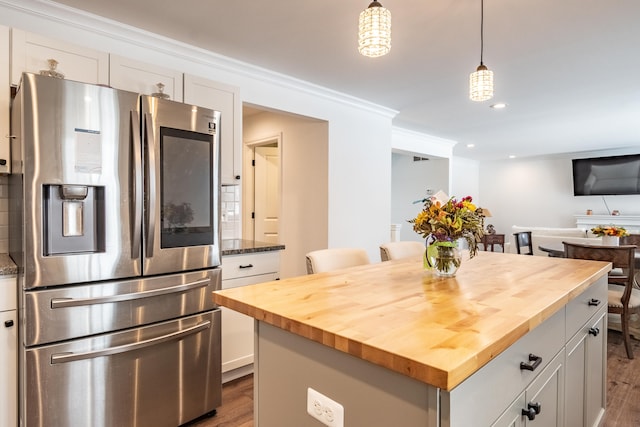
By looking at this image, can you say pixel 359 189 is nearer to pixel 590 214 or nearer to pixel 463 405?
pixel 463 405

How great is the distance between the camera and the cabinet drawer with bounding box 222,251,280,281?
2.49m

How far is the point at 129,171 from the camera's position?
1.86 meters

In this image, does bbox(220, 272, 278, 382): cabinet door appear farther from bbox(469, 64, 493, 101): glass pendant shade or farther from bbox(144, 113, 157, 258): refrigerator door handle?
bbox(469, 64, 493, 101): glass pendant shade

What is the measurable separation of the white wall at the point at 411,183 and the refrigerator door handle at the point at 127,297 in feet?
19.2

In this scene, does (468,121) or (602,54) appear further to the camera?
(468,121)

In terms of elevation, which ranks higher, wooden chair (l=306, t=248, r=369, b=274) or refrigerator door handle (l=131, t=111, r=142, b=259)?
refrigerator door handle (l=131, t=111, r=142, b=259)

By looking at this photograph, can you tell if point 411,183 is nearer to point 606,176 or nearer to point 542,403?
point 606,176

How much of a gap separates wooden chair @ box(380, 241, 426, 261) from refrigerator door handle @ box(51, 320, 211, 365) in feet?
3.82

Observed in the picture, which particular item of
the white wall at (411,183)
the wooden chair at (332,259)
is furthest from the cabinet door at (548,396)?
the white wall at (411,183)

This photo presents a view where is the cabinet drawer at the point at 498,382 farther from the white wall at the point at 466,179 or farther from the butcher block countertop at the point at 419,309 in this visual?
the white wall at the point at 466,179

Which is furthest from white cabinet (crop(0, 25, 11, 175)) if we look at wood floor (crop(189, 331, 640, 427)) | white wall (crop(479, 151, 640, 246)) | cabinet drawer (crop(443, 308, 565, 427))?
white wall (crop(479, 151, 640, 246))

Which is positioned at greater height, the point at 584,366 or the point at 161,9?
the point at 161,9

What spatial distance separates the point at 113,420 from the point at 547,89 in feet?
14.7

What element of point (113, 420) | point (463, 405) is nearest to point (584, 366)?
point (463, 405)
